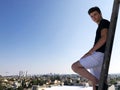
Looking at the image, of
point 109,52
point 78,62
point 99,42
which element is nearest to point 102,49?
point 99,42

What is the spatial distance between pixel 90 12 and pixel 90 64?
1.34 feet

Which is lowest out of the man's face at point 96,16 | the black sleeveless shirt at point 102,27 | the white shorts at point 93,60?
the white shorts at point 93,60

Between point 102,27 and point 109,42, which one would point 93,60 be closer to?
point 102,27

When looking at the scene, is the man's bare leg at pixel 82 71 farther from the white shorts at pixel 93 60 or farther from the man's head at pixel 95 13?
the man's head at pixel 95 13

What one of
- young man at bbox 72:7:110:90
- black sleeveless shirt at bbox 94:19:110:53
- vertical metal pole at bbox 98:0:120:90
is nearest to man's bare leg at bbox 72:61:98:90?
young man at bbox 72:7:110:90

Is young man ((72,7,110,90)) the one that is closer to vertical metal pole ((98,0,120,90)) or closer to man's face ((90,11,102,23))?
man's face ((90,11,102,23))

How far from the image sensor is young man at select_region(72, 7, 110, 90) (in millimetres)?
2130

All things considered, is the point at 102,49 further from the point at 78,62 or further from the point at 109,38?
the point at 109,38

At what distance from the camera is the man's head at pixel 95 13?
221cm

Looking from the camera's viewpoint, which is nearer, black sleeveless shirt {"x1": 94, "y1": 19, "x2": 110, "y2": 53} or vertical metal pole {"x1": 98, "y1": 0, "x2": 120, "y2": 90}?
vertical metal pole {"x1": 98, "y1": 0, "x2": 120, "y2": 90}

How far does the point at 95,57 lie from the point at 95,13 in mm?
351

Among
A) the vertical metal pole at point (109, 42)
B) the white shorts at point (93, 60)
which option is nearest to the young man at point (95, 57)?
the white shorts at point (93, 60)

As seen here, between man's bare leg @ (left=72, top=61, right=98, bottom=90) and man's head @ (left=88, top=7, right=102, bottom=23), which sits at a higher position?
man's head @ (left=88, top=7, right=102, bottom=23)

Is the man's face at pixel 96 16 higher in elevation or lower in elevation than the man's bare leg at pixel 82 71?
higher
